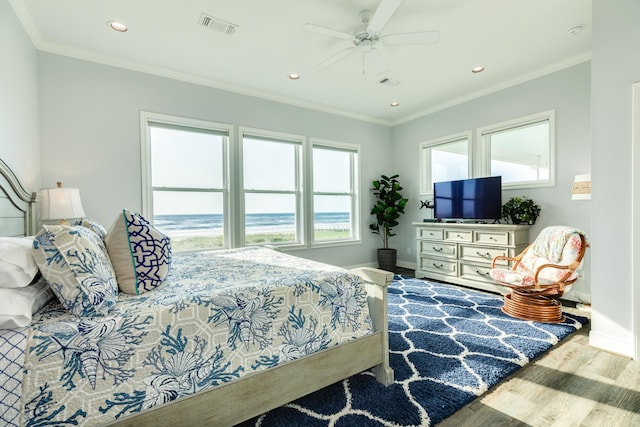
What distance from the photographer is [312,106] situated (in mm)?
4660

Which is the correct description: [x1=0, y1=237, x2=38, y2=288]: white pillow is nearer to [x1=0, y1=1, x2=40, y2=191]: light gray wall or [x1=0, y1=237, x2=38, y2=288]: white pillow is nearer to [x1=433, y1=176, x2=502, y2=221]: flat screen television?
[x1=0, y1=1, x2=40, y2=191]: light gray wall

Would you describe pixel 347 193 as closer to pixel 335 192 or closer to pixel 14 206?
pixel 335 192

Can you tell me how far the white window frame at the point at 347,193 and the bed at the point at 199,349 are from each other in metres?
2.75

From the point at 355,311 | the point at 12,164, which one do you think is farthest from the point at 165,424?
the point at 12,164

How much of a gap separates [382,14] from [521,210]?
9.54ft

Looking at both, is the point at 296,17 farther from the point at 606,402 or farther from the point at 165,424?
the point at 606,402

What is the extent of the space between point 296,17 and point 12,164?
8.56 ft

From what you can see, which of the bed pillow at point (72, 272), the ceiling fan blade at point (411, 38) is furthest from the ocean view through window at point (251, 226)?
the ceiling fan blade at point (411, 38)

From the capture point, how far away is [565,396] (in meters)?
1.67

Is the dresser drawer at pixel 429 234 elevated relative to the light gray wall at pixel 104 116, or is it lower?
lower

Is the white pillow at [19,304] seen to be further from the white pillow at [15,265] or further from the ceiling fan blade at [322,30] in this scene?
the ceiling fan blade at [322,30]

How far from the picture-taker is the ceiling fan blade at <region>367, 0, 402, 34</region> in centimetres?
204

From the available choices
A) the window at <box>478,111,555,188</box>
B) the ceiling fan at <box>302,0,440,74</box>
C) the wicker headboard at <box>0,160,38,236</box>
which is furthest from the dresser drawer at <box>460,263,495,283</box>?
the wicker headboard at <box>0,160,38,236</box>

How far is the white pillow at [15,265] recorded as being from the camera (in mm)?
1068
